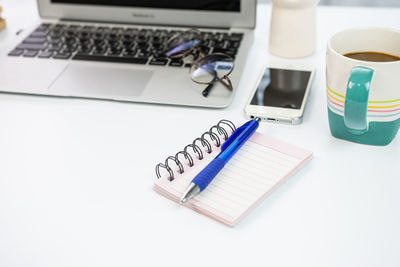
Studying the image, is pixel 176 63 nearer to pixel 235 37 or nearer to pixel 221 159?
pixel 235 37

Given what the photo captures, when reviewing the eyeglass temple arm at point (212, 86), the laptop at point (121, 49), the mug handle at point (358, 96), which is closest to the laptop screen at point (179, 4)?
the laptop at point (121, 49)

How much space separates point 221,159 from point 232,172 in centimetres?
2

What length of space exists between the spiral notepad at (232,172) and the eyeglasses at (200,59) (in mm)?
147

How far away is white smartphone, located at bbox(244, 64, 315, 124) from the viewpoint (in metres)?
0.76

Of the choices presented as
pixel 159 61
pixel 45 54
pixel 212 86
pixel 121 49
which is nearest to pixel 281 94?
pixel 212 86

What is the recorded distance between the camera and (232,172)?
0.65 meters

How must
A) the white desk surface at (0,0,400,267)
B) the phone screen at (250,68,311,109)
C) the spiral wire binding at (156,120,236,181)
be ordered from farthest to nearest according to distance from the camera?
the phone screen at (250,68,311,109)
the spiral wire binding at (156,120,236,181)
the white desk surface at (0,0,400,267)

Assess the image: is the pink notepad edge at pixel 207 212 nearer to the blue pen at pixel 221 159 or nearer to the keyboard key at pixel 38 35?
the blue pen at pixel 221 159

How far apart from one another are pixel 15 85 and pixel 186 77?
325 millimetres

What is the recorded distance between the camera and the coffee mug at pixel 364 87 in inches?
24.2

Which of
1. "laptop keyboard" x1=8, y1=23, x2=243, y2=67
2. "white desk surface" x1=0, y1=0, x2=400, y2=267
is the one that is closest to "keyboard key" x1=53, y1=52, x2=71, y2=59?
"laptop keyboard" x1=8, y1=23, x2=243, y2=67

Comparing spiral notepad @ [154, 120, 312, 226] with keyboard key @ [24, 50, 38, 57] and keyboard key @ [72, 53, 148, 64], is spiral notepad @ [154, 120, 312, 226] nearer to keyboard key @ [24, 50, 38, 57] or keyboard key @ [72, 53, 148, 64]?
keyboard key @ [72, 53, 148, 64]

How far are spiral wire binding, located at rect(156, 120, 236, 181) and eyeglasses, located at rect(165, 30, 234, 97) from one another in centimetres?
10

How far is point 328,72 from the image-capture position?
2.24 feet
